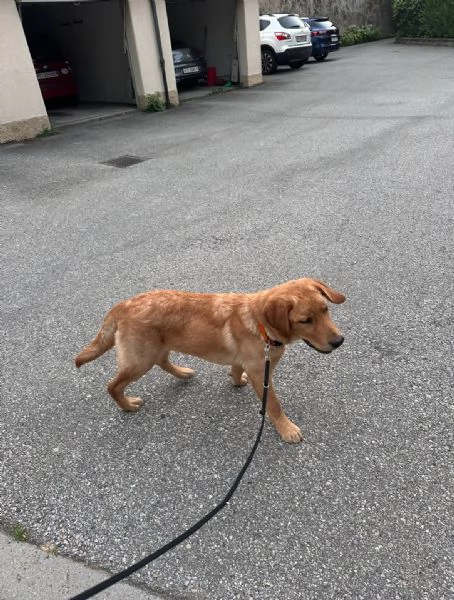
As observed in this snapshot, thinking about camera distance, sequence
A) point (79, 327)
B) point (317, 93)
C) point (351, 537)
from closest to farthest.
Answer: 1. point (351, 537)
2. point (79, 327)
3. point (317, 93)

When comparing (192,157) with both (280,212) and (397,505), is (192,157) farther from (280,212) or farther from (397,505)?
(397,505)

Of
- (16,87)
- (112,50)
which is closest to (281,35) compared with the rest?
(112,50)

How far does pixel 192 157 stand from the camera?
9.70m

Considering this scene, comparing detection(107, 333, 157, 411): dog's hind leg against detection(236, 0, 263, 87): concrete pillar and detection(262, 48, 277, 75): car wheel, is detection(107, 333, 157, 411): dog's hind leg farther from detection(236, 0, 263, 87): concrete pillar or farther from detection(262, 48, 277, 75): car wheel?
detection(262, 48, 277, 75): car wheel

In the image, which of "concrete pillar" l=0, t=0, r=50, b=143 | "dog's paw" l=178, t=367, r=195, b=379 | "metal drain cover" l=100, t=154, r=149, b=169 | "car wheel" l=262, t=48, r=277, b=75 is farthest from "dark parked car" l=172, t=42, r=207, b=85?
"dog's paw" l=178, t=367, r=195, b=379

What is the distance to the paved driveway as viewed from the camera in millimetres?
2350

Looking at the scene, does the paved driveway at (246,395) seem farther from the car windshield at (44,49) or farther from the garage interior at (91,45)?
the car windshield at (44,49)

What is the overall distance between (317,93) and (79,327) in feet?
46.8

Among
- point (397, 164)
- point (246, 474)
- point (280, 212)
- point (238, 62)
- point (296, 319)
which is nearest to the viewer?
point (296, 319)

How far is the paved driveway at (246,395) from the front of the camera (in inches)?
92.5

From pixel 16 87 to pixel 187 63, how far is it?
7910 millimetres

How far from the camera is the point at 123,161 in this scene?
974 cm

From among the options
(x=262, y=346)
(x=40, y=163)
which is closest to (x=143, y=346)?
(x=262, y=346)

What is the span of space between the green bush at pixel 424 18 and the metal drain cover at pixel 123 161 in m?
27.1
